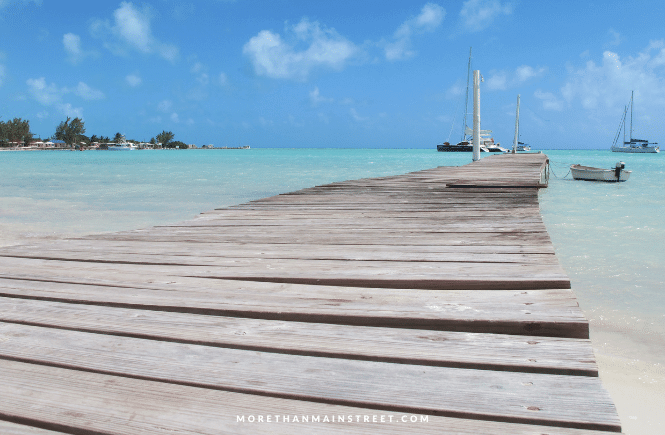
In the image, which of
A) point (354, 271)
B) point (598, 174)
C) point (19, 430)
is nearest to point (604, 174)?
point (598, 174)

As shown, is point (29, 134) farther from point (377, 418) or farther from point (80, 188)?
point (377, 418)

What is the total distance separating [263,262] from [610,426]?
1.61 m

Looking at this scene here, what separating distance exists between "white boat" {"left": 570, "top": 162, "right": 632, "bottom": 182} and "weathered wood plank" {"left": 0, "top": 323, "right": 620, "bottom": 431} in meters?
20.9

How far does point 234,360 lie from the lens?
124 cm

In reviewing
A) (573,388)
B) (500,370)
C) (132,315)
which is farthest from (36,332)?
(573,388)

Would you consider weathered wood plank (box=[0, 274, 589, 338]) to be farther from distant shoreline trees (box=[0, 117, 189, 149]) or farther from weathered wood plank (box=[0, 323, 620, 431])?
distant shoreline trees (box=[0, 117, 189, 149])

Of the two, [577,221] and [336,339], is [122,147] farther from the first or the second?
[336,339]

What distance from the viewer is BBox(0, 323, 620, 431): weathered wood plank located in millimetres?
986

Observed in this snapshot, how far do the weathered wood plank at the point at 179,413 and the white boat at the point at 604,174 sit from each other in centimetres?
2109

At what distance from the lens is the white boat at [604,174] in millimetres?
18969

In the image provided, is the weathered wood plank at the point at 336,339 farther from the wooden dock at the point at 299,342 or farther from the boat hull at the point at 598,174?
the boat hull at the point at 598,174

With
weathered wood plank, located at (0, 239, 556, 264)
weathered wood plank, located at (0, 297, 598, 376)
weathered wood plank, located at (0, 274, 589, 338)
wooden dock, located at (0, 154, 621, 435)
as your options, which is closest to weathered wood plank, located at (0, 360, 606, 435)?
wooden dock, located at (0, 154, 621, 435)

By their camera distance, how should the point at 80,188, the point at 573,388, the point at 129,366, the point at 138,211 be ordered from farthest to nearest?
1. the point at 80,188
2. the point at 138,211
3. the point at 129,366
4. the point at 573,388

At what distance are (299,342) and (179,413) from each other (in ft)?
1.31
